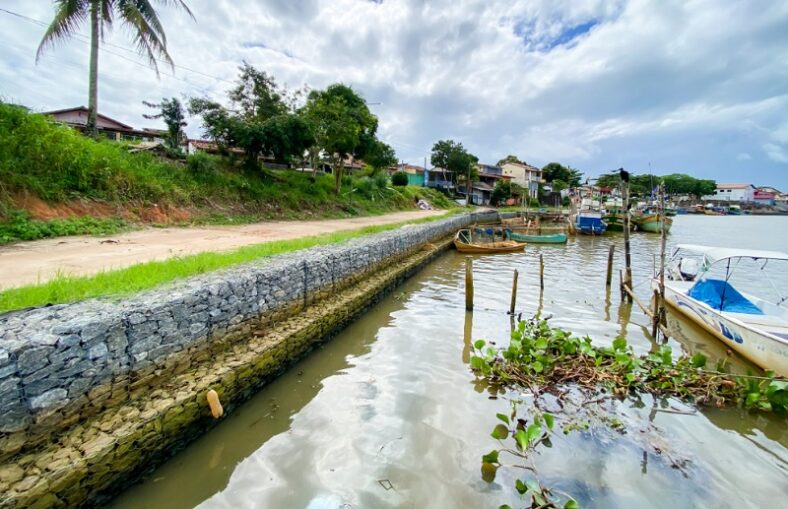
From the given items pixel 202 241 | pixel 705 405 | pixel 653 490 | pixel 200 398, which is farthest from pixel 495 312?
pixel 202 241

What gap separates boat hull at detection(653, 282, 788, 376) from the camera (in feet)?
21.1

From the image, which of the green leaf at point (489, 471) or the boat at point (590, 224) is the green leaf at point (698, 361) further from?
the boat at point (590, 224)

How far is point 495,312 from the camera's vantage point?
10.8 m

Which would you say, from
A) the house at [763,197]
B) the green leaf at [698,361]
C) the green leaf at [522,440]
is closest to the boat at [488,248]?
the green leaf at [698,361]

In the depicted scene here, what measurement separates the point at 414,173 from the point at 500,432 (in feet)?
196

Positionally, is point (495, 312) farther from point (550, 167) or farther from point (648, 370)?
point (550, 167)

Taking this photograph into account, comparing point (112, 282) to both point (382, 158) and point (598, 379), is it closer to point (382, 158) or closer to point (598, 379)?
point (598, 379)

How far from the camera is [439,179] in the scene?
6412 centimetres

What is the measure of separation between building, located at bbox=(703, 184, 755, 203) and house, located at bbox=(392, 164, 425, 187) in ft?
304

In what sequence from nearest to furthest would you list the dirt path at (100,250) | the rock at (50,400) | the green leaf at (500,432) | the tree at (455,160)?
the rock at (50,400) < the green leaf at (500,432) < the dirt path at (100,250) < the tree at (455,160)

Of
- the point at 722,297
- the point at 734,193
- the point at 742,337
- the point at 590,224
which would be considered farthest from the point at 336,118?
the point at 734,193

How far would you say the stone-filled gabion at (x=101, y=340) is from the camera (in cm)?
332

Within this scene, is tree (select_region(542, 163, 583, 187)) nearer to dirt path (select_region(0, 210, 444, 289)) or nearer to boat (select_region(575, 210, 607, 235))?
boat (select_region(575, 210, 607, 235))

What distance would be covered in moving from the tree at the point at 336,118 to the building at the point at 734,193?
117 meters
